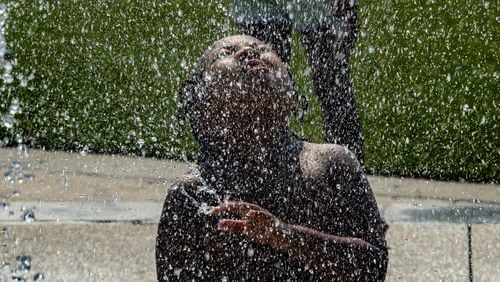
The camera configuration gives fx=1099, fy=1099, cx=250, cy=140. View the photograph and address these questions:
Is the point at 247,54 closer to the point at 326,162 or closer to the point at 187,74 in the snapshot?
the point at 326,162

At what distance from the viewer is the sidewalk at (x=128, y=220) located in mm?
4008

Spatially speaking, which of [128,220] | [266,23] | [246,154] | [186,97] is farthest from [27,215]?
[246,154]

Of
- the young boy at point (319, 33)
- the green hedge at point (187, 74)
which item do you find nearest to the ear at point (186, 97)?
the young boy at point (319, 33)

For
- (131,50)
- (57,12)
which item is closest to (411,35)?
(131,50)

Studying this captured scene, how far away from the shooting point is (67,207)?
4.86 meters

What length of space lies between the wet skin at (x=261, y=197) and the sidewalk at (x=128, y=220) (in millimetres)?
1364

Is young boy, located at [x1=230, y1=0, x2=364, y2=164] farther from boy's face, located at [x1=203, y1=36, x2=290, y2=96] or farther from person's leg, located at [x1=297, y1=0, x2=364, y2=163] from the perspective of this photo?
boy's face, located at [x1=203, y1=36, x2=290, y2=96]

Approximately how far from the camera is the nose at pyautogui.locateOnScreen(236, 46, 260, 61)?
2.58 m

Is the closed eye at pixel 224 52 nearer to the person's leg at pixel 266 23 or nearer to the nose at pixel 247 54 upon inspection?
the nose at pixel 247 54

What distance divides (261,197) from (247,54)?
0.34 m

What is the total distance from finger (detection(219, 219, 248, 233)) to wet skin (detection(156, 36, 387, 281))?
0.06 ft

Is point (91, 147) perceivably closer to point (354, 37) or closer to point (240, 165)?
point (354, 37)

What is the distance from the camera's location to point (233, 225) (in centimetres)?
239

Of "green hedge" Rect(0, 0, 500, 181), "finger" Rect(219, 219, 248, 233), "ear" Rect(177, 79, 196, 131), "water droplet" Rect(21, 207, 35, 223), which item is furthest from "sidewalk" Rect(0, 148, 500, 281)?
"finger" Rect(219, 219, 248, 233)
